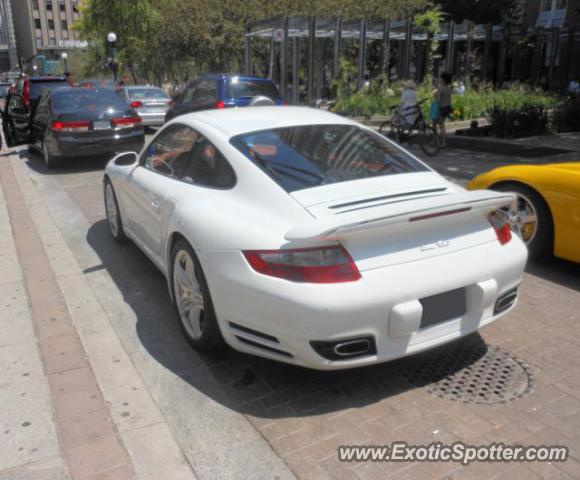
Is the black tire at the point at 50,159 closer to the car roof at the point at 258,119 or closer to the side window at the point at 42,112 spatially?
the side window at the point at 42,112

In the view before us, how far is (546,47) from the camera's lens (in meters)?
32.9

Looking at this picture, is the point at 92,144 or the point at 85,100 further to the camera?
Answer: the point at 85,100

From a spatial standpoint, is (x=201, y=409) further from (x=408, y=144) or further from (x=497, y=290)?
(x=408, y=144)

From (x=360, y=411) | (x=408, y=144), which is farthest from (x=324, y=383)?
(x=408, y=144)

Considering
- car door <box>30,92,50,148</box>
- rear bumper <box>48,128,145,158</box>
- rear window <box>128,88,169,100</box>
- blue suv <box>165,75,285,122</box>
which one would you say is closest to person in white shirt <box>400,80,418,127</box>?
blue suv <box>165,75,285,122</box>

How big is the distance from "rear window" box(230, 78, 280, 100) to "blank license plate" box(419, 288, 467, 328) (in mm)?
10614

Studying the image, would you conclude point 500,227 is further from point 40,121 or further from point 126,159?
point 40,121

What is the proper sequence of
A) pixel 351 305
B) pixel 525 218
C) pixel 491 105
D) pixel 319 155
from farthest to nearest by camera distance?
pixel 491 105
pixel 525 218
pixel 319 155
pixel 351 305

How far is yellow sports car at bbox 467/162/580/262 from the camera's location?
4.94m

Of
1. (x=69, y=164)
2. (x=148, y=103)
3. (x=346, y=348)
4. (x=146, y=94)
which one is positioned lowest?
(x=69, y=164)

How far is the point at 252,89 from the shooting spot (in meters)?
13.4

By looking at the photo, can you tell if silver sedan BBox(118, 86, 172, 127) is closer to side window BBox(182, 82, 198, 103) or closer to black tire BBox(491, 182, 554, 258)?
side window BBox(182, 82, 198, 103)

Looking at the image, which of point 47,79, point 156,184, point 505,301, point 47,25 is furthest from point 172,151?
point 47,25

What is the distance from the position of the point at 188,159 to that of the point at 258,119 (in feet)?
1.98
